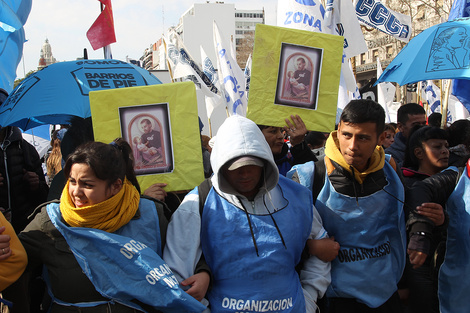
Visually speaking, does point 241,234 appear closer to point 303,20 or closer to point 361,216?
point 361,216

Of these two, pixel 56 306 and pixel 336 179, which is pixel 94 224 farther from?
pixel 336 179

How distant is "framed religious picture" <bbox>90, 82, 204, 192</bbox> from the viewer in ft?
9.55

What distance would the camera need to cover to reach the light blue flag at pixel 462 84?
466cm

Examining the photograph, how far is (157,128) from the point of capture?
9.67 feet

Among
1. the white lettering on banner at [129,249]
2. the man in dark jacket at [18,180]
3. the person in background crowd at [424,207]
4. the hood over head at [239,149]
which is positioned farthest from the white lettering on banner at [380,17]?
the white lettering on banner at [129,249]

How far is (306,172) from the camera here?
2.69 m

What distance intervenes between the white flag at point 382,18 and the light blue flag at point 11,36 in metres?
4.28

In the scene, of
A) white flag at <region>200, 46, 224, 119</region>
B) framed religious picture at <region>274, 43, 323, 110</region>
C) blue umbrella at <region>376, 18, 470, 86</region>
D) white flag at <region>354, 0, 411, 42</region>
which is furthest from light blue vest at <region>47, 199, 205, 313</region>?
white flag at <region>200, 46, 224, 119</region>

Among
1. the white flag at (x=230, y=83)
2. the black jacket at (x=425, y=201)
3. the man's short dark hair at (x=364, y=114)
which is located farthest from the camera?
the white flag at (x=230, y=83)

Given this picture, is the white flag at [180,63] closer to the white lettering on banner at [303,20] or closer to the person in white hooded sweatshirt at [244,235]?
the white lettering on banner at [303,20]

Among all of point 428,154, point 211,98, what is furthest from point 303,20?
point 211,98

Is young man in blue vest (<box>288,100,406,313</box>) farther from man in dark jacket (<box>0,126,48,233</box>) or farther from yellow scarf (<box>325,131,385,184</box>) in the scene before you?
man in dark jacket (<box>0,126,48,233</box>)

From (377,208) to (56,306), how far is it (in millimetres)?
1793

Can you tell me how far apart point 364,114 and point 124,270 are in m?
1.61
